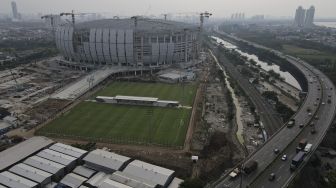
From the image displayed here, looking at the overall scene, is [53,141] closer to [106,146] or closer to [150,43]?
[106,146]

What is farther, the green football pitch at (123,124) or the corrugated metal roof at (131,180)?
the green football pitch at (123,124)

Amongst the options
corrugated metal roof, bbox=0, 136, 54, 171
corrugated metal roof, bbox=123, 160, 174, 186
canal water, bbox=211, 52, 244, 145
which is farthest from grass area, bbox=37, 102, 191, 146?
canal water, bbox=211, 52, 244, 145

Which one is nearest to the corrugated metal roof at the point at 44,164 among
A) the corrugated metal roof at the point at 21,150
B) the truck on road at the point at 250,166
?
the corrugated metal roof at the point at 21,150

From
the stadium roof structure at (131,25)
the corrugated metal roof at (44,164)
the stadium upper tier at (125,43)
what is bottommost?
the corrugated metal roof at (44,164)

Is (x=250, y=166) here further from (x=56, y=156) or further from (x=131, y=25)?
(x=131, y=25)

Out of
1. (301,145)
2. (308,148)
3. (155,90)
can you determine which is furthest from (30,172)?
(155,90)

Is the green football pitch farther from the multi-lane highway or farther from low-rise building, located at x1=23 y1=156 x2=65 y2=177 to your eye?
the multi-lane highway

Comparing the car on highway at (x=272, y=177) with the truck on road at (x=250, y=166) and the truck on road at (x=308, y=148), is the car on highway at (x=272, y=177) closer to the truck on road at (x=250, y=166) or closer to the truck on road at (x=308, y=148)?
the truck on road at (x=250, y=166)
